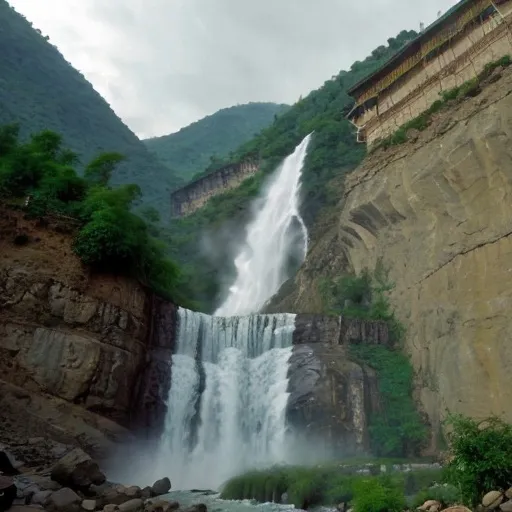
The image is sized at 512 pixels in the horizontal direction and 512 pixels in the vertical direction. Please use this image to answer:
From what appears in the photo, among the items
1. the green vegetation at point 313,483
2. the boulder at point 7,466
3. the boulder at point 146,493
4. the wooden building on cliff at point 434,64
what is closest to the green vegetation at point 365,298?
the wooden building on cliff at point 434,64

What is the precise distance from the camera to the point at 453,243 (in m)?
22.3

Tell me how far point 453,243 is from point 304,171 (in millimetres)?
24028

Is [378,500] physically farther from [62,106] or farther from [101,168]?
[62,106]

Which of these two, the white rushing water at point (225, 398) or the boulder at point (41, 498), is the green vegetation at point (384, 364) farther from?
the boulder at point (41, 498)

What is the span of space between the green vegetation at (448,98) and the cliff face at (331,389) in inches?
361

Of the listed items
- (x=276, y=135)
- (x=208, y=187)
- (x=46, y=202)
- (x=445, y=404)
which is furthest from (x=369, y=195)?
(x=208, y=187)

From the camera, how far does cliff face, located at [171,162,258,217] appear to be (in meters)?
62.8

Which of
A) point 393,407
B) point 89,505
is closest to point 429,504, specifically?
point 89,505

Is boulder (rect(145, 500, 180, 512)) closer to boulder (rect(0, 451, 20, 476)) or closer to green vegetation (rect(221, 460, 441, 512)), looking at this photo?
green vegetation (rect(221, 460, 441, 512))

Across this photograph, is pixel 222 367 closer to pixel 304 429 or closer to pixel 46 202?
pixel 304 429

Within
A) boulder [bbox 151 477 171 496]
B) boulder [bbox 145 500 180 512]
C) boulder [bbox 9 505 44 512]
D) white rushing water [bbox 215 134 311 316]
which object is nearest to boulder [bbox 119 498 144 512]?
boulder [bbox 145 500 180 512]

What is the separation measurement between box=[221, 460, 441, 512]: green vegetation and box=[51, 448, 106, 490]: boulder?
4.25m

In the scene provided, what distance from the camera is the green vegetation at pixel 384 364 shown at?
2177cm

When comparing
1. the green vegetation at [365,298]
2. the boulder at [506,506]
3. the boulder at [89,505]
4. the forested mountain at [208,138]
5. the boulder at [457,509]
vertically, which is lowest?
the boulder at [89,505]
